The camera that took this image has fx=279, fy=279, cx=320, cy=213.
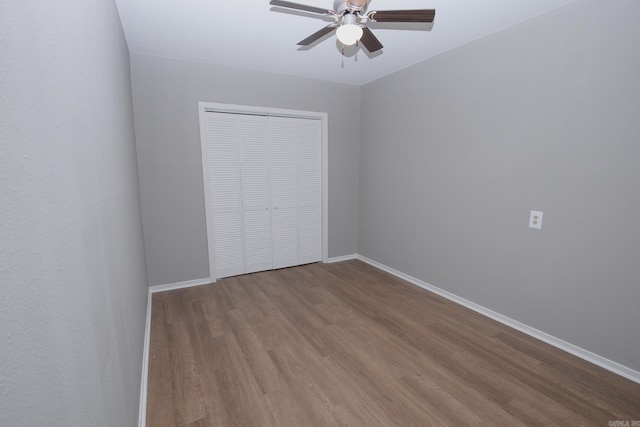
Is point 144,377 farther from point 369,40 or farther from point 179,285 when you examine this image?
point 369,40

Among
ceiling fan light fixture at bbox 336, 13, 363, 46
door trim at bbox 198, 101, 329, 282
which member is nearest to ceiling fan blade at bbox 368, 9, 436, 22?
ceiling fan light fixture at bbox 336, 13, 363, 46

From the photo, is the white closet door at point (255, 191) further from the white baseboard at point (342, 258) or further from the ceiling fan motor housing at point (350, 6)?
the ceiling fan motor housing at point (350, 6)

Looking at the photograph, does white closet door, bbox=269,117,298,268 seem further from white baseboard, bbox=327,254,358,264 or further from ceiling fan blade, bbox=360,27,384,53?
ceiling fan blade, bbox=360,27,384,53


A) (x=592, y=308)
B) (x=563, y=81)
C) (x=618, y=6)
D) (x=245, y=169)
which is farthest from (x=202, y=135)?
(x=592, y=308)

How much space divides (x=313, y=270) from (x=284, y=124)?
79.5 inches

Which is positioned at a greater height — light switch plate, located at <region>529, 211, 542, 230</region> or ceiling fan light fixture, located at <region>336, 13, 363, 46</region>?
ceiling fan light fixture, located at <region>336, 13, 363, 46</region>

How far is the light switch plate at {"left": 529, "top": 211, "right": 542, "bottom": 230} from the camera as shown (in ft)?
7.42

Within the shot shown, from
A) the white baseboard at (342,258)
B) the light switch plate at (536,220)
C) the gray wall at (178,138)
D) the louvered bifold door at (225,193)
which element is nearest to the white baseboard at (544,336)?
the light switch plate at (536,220)

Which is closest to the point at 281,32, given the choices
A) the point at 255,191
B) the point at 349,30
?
the point at 349,30

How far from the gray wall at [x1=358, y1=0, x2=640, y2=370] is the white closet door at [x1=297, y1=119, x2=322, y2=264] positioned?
4.01ft

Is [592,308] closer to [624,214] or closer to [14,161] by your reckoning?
[624,214]

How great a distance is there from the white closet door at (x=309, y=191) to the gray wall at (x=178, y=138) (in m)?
0.39

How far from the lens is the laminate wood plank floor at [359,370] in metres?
1.63

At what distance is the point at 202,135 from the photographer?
3207 millimetres
